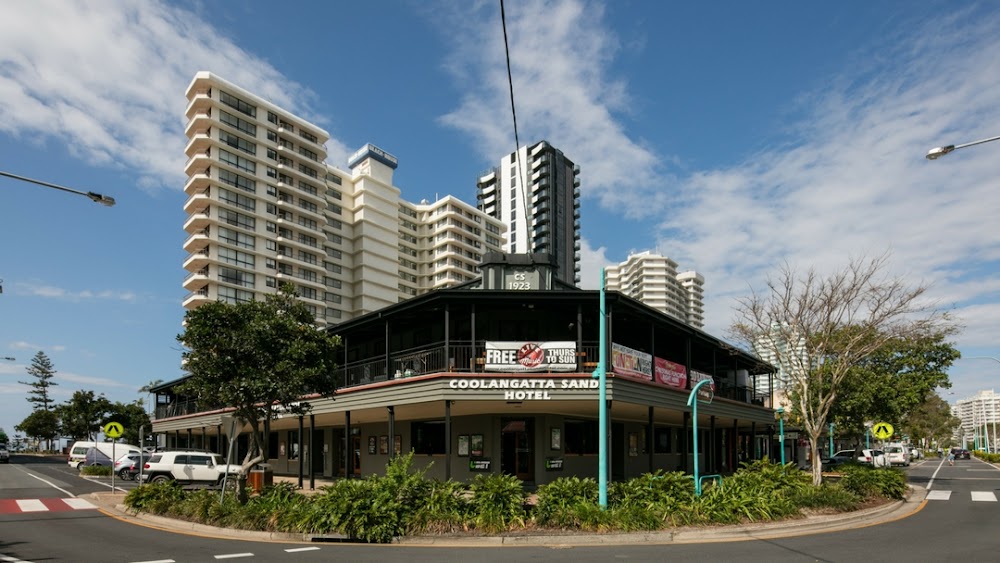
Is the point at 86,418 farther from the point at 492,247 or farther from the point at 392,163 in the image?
the point at 492,247

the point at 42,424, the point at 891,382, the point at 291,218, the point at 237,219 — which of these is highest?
the point at 291,218

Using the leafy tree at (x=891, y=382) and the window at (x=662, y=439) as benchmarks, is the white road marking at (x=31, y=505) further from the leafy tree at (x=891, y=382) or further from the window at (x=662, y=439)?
the leafy tree at (x=891, y=382)

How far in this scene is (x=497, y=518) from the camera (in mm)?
14781

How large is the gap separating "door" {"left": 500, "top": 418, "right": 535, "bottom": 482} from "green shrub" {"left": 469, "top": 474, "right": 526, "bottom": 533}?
10340 millimetres

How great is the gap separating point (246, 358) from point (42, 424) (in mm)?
94353

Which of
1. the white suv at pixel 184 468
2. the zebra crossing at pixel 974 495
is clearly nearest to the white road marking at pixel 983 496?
the zebra crossing at pixel 974 495

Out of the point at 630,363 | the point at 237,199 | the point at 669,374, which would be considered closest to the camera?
the point at 630,363

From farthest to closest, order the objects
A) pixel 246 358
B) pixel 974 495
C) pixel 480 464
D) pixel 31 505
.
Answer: pixel 480 464 → pixel 974 495 → pixel 31 505 → pixel 246 358

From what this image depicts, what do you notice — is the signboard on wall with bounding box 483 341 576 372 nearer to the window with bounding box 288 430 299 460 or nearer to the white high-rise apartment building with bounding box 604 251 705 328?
the window with bounding box 288 430 299 460

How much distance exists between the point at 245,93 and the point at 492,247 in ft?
184

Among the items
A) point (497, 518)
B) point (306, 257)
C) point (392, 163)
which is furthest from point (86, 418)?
point (497, 518)

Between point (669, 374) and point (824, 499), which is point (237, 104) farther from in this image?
point (824, 499)

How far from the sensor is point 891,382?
36.0 meters

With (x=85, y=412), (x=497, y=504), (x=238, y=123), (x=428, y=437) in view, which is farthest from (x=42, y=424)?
(x=497, y=504)
